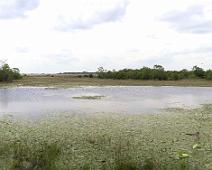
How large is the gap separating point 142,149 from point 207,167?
2336 millimetres

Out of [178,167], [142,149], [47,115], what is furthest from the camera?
[47,115]

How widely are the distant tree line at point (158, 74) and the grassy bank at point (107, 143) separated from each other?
52.2 metres

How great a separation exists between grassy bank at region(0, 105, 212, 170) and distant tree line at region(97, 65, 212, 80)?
171 feet

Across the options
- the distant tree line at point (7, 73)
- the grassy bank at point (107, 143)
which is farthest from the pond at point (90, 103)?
the distant tree line at point (7, 73)

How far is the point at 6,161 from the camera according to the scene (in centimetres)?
964

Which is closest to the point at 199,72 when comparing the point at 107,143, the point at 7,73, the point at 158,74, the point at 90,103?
the point at 158,74

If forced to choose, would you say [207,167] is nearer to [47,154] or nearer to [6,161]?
[47,154]

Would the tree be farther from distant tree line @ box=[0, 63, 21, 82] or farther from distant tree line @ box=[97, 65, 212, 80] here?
distant tree line @ box=[0, 63, 21, 82]

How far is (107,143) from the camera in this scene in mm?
12297

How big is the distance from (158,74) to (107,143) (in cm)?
6116

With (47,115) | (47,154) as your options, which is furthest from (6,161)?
(47,115)

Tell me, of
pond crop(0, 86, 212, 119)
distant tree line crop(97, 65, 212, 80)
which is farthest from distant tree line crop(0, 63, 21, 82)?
pond crop(0, 86, 212, 119)

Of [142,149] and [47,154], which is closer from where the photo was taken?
[47,154]

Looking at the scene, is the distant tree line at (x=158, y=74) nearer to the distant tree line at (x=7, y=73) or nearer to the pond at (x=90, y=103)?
the distant tree line at (x=7, y=73)
